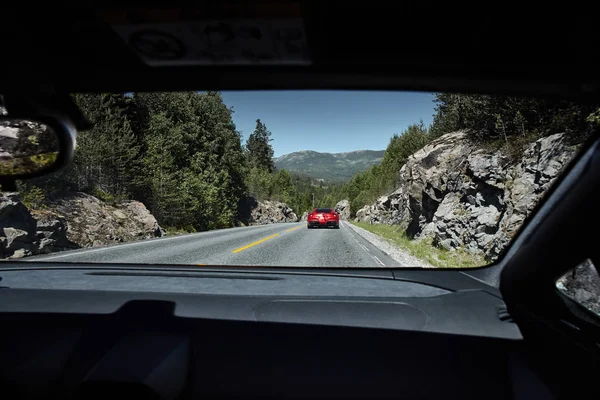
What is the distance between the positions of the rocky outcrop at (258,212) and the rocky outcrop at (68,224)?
89.3 ft

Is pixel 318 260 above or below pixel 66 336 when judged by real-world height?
below

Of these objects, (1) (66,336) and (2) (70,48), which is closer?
(2) (70,48)

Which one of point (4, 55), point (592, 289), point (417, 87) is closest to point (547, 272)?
point (592, 289)

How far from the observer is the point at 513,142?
8.61 m

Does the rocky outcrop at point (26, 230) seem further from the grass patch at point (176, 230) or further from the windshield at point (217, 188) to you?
the grass patch at point (176, 230)

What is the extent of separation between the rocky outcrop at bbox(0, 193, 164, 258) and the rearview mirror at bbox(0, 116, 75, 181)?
10.1m

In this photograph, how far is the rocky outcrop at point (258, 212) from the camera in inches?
1876

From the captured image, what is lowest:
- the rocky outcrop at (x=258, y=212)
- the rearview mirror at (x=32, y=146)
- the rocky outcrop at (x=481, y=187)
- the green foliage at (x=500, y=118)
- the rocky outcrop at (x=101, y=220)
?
the rocky outcrop at (x=258, y=212)

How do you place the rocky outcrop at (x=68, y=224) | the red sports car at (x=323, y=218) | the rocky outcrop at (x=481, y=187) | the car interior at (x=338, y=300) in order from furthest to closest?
the red sports car at (x=323, y=218) < the rocky outcrop at (x=68, y=224) < the rocky outcrop at (x=481, y=187) < the car interior at (x=338, y=300)

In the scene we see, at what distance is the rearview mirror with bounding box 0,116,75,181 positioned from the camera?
194cm

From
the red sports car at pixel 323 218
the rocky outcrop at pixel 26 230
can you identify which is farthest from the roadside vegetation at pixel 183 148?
the red sports car at pixel 323 218

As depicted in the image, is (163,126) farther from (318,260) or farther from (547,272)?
(547,272)

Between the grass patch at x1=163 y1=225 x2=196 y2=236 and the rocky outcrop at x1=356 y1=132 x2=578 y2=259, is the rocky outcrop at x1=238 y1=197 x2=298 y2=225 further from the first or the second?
the rocky outcrop at x1=356 y1=132 x2=578 y2=259

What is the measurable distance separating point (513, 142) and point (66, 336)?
9.89 metres
